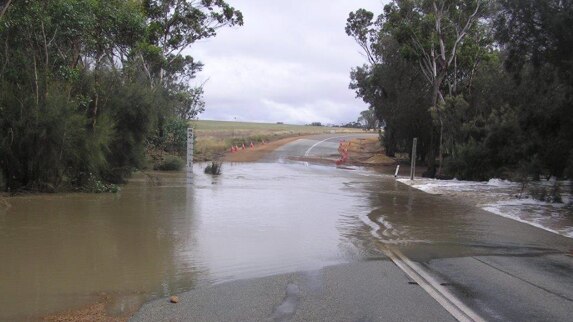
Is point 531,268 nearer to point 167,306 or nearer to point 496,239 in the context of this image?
point 496,239

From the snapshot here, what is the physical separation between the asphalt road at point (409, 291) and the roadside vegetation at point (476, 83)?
346 inches

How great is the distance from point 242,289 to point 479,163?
875 inches

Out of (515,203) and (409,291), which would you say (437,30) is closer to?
(515,203)

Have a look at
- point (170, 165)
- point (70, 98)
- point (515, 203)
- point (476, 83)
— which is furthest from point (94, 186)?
point (476, 83)

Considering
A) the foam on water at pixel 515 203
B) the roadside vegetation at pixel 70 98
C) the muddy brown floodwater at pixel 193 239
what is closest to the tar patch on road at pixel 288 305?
the muddy brown floodwater at pixel 193 239

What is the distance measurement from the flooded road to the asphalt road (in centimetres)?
8

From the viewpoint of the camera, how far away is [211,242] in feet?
31.9

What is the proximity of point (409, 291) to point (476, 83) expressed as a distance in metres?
29.9

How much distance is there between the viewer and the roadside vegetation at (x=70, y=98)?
1420 cm

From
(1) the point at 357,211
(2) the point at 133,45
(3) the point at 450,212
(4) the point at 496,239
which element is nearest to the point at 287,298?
(4) the point at 496,239

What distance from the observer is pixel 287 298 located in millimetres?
6324

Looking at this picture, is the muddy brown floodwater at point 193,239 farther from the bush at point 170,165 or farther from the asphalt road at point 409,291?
the bush at point 170,165

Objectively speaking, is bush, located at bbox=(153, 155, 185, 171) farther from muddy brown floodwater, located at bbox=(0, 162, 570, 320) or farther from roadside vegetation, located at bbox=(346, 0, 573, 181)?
roadside vegetation, located at bbox=(346, 0, 573, 181)

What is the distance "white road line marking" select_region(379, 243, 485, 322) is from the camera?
572 centimetres
